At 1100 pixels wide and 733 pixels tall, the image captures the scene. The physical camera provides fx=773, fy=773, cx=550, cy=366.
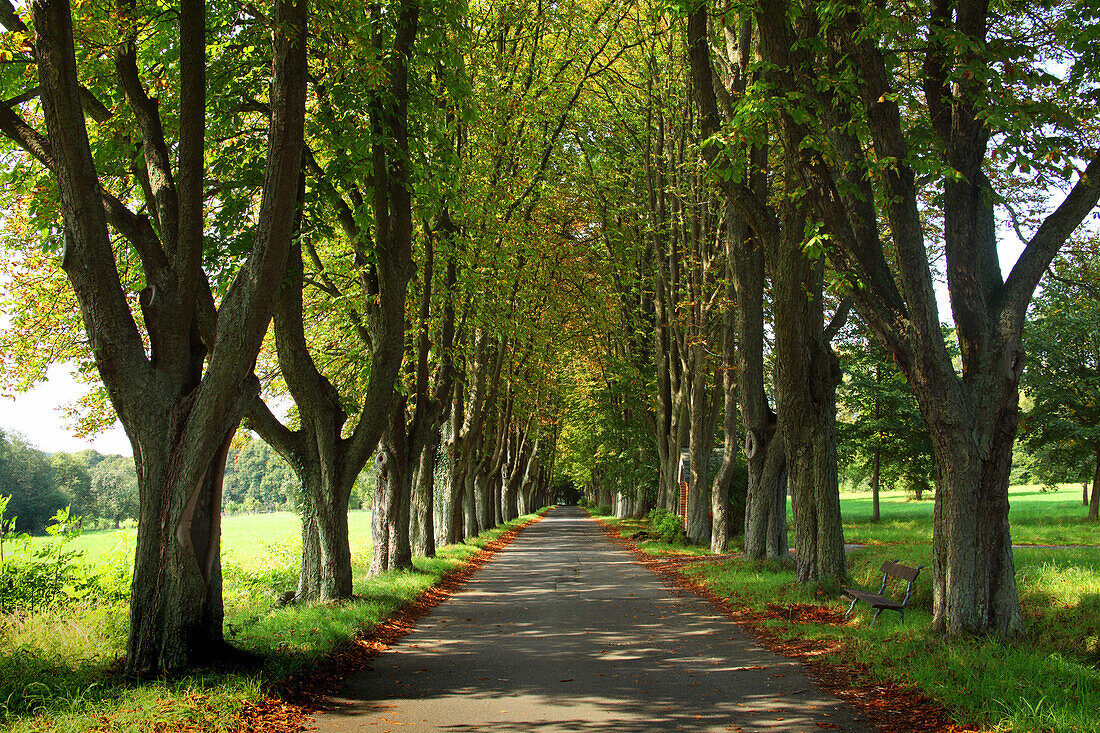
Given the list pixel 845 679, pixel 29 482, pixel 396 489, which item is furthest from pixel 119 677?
pixel 29 482

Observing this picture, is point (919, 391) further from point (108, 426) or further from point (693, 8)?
point (108, 426)

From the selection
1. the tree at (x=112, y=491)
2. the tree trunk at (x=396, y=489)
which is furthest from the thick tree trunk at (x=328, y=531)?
the tree at (x=112, y=491)

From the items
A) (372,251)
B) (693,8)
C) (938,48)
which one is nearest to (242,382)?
(372,251)

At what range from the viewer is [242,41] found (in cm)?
945

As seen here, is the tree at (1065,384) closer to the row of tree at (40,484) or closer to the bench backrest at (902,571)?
the bench backrest at (902,571)

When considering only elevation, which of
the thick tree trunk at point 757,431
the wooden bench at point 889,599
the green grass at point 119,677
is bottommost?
the green grass at point 119,677

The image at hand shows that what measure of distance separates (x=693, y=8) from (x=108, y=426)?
1375 cm

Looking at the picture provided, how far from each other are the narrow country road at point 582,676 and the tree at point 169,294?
1.70m

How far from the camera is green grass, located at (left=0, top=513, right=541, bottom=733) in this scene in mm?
5277

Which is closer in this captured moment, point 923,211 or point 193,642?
point 193,642

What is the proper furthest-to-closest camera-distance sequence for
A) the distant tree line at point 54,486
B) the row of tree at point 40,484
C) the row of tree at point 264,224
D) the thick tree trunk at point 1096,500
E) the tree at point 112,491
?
the thick tree trunk at point 1096,500, the tree at point 112,491, the row of tree at point 40,484, the distant tree line at point 54,486, the row of tree at point 264,224

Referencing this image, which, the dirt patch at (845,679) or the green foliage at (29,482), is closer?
the dirt patch at (845,679)

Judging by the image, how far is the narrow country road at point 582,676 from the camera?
591cm

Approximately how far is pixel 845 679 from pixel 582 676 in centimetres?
241
